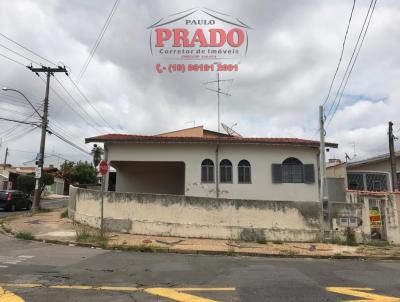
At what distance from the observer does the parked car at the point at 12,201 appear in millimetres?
26562

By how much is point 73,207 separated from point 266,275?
12.8 m

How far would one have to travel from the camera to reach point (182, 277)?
8117mm

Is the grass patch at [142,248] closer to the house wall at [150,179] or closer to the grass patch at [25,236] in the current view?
the grass patch at [25,236]

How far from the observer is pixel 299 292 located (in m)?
6.90

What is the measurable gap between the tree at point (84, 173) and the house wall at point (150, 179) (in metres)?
38.1

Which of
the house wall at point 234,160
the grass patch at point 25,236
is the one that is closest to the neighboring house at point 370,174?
the house wall at point 234,160

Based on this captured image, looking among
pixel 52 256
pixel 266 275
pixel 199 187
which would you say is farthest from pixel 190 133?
pixel 266 275

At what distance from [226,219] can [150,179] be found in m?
10.7

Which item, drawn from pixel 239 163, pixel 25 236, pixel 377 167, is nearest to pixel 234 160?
pixel 239 163

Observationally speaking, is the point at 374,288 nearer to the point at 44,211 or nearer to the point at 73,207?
the point at 73,207

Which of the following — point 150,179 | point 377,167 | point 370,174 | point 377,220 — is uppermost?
point 377,167

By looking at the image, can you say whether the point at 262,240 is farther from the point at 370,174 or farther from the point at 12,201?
the point at 12,201

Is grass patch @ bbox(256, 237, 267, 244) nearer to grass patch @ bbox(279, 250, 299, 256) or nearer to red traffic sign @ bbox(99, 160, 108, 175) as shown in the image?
grass patch @ bbox(279, 250, 299, 256)

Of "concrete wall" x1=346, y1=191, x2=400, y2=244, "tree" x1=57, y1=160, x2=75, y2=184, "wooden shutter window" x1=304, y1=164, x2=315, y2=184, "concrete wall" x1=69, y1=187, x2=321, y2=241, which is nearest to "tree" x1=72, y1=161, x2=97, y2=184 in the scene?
"tree" x1=57, y1=160, x2=75, y2=184
